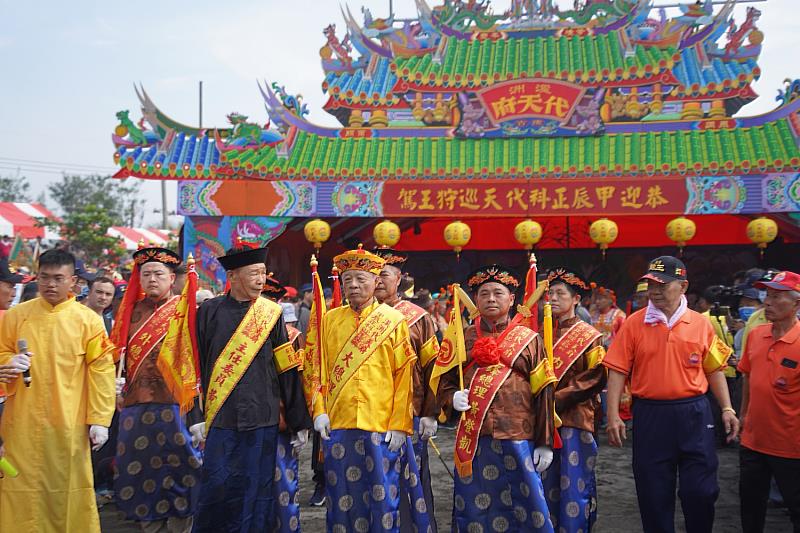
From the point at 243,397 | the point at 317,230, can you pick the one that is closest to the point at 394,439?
the point at 243,397

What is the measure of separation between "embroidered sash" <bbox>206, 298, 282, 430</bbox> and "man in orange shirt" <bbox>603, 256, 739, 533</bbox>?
6.32 feet

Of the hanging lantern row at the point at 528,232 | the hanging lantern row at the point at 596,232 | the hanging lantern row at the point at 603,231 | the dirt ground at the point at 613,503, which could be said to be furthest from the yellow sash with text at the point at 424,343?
the hanging lantern row at the point at 603,231

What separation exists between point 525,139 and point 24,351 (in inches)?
400

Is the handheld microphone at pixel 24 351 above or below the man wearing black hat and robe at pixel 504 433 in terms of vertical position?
above

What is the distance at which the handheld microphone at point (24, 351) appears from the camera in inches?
143

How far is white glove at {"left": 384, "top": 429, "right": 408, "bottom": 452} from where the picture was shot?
3.98 meters

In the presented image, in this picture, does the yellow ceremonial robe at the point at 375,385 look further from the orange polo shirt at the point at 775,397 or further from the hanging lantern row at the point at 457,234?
the hanging lantern row at the point at 457,234

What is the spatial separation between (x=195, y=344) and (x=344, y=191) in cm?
854

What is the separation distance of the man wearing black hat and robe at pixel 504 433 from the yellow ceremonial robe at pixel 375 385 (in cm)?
30

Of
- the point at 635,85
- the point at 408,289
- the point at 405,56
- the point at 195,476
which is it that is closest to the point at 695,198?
the point at 635,85

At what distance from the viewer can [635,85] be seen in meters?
12.6

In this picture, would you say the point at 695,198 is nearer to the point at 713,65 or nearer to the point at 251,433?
the point at 713,65

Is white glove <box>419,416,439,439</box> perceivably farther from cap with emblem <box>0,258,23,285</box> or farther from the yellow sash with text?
cap with emblem <box>0,258,23,285</box>

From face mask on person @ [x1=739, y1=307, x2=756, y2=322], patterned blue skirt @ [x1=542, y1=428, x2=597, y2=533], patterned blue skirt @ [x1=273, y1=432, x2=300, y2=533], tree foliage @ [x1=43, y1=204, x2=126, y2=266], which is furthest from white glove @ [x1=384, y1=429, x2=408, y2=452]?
tree foliage @ [x1=43, y1=204, x2=126, y2=266]
